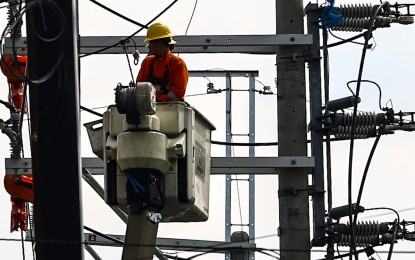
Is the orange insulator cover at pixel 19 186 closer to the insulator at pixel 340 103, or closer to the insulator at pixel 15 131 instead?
the insulator at pixel 15 131

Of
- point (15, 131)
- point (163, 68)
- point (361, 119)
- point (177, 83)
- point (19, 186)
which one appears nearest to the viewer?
point (177, 83)

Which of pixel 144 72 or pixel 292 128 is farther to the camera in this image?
pixel 292 128

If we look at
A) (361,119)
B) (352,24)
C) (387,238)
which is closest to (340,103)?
(361,119)

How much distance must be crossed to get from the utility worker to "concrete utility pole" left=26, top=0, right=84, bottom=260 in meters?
3.16

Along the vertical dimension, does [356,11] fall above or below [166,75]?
above

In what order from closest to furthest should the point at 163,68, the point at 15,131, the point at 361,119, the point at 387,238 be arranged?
the point at 163,68 → the point at 15,131 → the point at 387,238 → the point at 361,119

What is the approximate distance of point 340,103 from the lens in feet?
48.7

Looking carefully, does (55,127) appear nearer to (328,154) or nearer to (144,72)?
(144,72)

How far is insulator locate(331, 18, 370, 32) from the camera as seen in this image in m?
15.2

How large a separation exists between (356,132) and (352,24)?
3.11 feet

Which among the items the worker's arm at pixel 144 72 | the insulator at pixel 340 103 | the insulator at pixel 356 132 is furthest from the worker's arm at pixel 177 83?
the insulator at pixel 356 132

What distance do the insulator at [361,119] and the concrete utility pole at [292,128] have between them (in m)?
0.37

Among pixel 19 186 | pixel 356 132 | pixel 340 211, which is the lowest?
pixel 340 211

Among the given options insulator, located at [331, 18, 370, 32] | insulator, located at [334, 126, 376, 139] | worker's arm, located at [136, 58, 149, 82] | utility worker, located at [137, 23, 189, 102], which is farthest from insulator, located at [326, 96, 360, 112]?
worker's arm, located at [136, 58, 149, 82]
